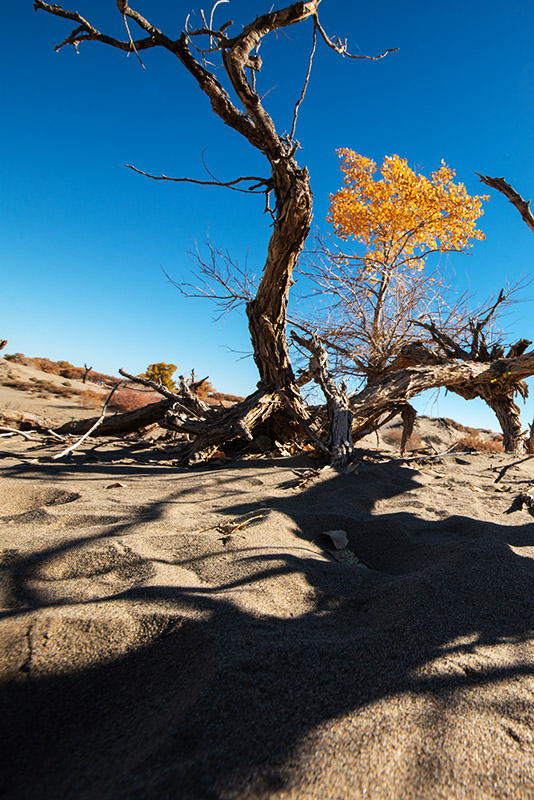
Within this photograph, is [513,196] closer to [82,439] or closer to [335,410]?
[335,410]

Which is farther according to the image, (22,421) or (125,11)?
(22,421)

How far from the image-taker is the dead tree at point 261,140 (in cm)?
336

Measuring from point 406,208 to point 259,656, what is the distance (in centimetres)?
1229

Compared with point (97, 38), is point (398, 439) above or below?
below

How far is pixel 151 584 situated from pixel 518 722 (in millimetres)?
1107

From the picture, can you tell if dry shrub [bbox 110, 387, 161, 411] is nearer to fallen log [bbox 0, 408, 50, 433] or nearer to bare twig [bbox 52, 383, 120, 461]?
fallen log [bbox 0, 408, 50, 433]

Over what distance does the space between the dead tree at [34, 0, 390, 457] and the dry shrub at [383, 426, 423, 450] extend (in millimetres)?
5712

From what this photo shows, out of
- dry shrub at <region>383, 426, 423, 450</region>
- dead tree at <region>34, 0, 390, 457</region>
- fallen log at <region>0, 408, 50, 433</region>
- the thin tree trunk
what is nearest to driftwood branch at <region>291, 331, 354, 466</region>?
dead tree at <region>34, 0, 390, 457</region>

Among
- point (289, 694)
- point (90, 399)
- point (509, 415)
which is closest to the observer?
point (289, 694)

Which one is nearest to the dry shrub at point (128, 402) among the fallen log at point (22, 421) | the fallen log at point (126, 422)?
the fallen log at point (22, 421)

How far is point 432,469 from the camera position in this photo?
161 inches

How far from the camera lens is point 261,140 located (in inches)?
141

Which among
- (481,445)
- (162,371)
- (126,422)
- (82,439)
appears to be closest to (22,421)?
(126,422)

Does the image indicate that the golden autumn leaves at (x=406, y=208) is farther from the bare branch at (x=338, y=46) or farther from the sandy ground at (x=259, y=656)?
the sandy ground at (x=259, y=656)
